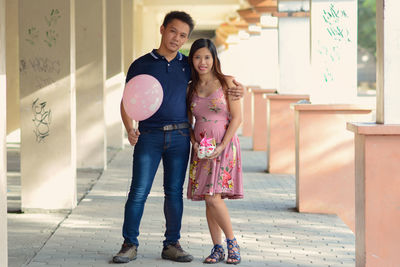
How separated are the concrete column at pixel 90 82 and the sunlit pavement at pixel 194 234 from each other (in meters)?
2.52

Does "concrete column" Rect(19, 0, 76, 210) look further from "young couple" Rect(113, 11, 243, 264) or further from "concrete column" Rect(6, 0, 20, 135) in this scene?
"concrete column" Rect(6, 0, 20, 135)

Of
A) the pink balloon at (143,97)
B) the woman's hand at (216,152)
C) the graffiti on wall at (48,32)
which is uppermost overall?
the graffiti on wall at (48,32)

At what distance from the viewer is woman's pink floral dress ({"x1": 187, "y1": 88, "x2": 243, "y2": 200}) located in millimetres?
6047

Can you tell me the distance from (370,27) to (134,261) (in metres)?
60.2

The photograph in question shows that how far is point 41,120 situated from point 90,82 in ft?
13.8

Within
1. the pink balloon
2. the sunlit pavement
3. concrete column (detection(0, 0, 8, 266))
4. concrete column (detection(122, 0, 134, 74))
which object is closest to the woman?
the pink balloon

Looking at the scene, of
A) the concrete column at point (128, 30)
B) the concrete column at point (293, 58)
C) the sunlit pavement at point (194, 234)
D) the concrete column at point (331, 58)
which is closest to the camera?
the sunlit pavement at point (194, 234)

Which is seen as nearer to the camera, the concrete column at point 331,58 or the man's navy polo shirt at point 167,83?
the man's navy polo shirt at point 167,83

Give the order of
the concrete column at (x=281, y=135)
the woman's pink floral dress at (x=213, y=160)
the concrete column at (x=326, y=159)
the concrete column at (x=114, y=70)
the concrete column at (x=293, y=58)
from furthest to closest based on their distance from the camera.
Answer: the concrete column at (x=114, y=70) < the concrete column at (x=293, y=58) < the concrete column at (x=281, y=135) < the concrete column at (x=326, y=159) < the woman's pink floral dress at (x=213, y=160)

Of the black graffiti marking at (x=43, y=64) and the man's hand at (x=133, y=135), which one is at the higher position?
the black graffiti marking at (x=43, y=64)

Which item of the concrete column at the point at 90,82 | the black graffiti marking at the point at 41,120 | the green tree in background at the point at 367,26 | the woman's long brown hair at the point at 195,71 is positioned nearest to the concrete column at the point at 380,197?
the woman's long brown hair at the point at 195,71

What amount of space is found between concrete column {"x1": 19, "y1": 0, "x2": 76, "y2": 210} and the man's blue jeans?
2.86 m

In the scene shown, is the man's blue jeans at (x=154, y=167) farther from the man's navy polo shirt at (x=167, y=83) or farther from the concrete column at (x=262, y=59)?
the concrete column at (x=262, y=59)

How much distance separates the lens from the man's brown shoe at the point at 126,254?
243 inches
